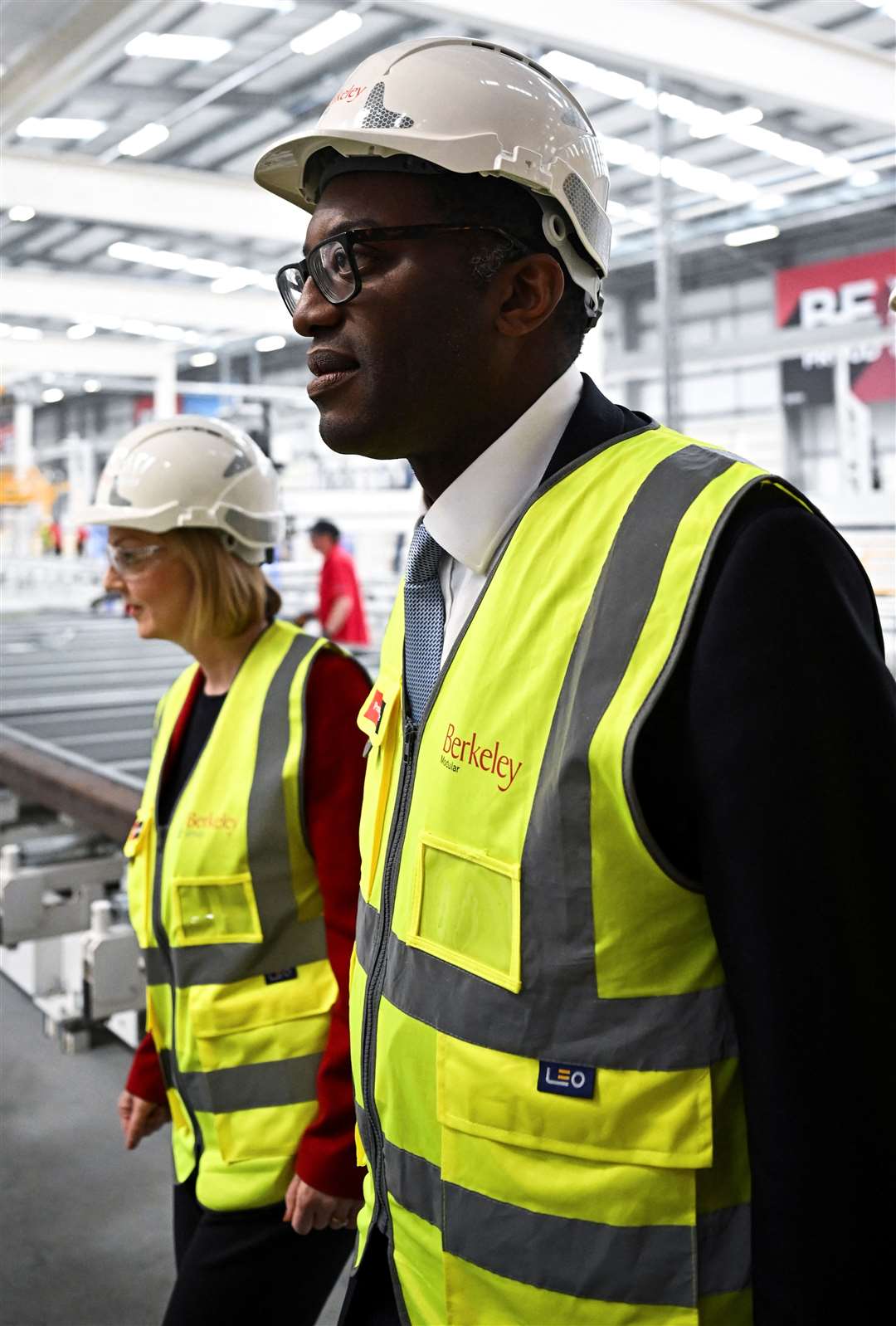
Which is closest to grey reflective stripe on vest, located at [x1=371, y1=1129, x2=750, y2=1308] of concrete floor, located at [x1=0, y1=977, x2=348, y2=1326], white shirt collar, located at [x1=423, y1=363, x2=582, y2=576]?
white shirt collar, located at [x1=423, y1=363, x2=582, y2=576]

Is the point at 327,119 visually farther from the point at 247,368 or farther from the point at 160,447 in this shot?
the point at 247,368

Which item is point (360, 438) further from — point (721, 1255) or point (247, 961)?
point (247, 961)

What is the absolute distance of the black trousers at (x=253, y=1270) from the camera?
160cm

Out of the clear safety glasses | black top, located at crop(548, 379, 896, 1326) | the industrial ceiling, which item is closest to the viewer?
black top, located at crop(548, 379, 896, 1326)

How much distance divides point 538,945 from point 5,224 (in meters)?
13.5

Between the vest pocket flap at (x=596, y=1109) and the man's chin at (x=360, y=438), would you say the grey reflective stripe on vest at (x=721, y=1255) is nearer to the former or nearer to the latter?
the vest pocket flap at (x=596, y=1109)

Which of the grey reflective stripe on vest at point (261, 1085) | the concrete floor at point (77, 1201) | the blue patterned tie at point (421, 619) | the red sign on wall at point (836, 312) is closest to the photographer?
the blue patterned tie at point (421, 619)

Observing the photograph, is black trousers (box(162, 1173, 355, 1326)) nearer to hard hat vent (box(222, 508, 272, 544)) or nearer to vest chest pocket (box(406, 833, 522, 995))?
vest chest pocket (box(406, 833, 522, 995))

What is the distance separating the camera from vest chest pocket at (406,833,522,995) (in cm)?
91

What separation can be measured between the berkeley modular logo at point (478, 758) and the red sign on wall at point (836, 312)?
7.51 metres

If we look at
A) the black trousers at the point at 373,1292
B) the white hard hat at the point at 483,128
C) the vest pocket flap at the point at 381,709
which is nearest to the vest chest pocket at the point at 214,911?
the vest pocket flap at the point at 381,709

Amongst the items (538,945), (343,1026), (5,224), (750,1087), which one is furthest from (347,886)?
(5,224)

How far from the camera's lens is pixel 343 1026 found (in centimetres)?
164

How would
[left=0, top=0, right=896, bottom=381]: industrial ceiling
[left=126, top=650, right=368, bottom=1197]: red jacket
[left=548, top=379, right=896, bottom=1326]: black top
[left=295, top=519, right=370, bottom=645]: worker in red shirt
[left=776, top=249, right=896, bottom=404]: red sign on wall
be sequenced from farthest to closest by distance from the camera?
1. [left=776, top=249, right=896, bottom=404]: red sign on wall
2. [left=295, top=519, right=370, bottom=645]: worker in red shirt
3. [left=0, top=0, right=896, bottom=381]: industrial ceiling
4. [left=126, top=650, right=368, bottom=1197]: red jacket
5. [left=548, top=379, right=896, bottom=1326]: black top
